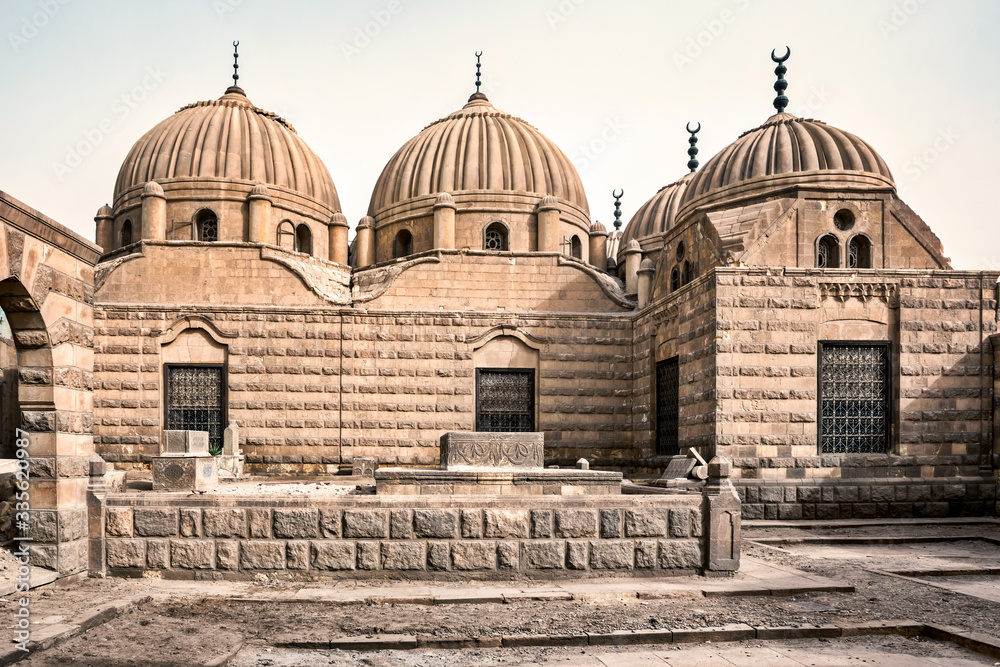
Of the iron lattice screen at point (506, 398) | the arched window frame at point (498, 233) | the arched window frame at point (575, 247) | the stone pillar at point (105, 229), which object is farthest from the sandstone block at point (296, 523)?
the stone pillar at point (105, 229)

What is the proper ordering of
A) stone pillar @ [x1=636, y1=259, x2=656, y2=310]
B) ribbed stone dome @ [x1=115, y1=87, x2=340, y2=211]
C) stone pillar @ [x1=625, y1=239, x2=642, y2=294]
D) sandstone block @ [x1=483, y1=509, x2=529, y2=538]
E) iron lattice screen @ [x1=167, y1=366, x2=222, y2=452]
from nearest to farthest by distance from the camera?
1. sandstone block @ [x1=483, y1=509, x2=529, y2=538]
2. iron lattice screen @ [x1=167, y1=366, x2=222, y2=452]
3. stone pillar @ [x1=636, y1=259, x2=656, y2=310]
4. stone pillar @ [x1=625, y1=239, x2=642, y2=294]
5. ribbed stone dome @ [x1=115, y1=87, x2=340, y2=211]

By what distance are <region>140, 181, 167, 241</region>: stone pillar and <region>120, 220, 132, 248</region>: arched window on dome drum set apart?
1894 mm

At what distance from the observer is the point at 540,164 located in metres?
25.3

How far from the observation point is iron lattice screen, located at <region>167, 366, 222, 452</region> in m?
19.8

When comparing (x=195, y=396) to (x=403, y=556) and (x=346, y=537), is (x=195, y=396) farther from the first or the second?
(x=403, y=556)

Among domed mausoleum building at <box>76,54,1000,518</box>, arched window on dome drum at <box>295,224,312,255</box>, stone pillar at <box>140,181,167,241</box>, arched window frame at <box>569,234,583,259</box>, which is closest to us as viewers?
domed mausoleum building at <box>76,54,1000,518</box>

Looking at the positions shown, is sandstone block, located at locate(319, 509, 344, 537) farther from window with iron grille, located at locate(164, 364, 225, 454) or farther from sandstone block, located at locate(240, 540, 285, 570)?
window with iron grille, located at locate(164, 364, 225, 454)

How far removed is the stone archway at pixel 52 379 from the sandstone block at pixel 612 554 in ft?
19.7

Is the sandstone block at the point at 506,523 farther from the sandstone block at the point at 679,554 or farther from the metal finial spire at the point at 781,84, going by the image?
the metal finial spire at the point at 781,84

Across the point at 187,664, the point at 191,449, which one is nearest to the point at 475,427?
the point at 191,449

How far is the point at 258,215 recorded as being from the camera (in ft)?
76.1

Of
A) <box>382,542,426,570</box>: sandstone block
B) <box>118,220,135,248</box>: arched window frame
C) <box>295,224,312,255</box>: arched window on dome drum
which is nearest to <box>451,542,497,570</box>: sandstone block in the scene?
<box>382,542,426,570</box>: sandstone block

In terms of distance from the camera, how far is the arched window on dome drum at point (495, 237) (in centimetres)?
2431

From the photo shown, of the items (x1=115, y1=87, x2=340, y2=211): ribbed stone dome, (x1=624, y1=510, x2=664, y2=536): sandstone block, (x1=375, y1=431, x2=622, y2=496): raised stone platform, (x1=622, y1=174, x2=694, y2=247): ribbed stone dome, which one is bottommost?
(x1=624, y1=510, x2=664, y2=536): sandstone block
